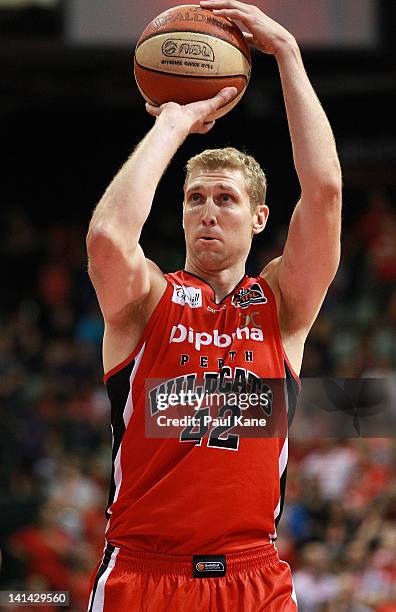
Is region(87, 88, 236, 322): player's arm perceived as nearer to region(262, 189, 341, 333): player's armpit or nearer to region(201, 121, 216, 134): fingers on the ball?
region(201, 121, 216, 134): fingers on the ball

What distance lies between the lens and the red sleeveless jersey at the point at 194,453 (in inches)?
153

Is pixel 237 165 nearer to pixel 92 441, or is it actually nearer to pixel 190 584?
pixel 190 584

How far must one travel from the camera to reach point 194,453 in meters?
3.91

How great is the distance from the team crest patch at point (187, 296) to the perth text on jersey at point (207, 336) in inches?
5.3

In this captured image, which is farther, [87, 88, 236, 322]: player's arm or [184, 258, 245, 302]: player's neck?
[184, 258, 245, 302]: player's neck

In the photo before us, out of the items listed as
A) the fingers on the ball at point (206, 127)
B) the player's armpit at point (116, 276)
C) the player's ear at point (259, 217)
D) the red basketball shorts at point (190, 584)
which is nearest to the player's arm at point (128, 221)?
the player's armpit at point (116, 276)

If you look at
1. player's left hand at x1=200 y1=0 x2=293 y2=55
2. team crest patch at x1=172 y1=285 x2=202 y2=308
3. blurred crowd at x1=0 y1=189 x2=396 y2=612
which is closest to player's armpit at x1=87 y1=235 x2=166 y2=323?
team crest patch at x1=172 y1=285 x2=202 y2=308

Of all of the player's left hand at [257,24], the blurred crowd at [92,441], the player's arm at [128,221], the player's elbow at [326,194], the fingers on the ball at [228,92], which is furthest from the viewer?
the blurred crowd at [92,441]

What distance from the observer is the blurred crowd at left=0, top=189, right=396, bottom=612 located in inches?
364

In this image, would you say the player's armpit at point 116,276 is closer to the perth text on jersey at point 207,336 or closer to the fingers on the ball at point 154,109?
the perth text on jersey at point 207,336

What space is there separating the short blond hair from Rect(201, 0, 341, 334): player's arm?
362mm

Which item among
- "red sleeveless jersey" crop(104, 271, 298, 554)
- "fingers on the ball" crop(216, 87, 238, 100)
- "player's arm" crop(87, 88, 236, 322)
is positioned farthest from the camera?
"fingers on the ball" crop(216, 87, 238, 100)

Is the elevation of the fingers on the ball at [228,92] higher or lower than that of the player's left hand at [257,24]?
lower

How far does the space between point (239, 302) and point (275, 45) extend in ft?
3.56
